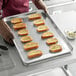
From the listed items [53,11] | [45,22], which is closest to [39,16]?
[45,22]

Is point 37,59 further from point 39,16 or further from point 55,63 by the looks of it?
point 39,16

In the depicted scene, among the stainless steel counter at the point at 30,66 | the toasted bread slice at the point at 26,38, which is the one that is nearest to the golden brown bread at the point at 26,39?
the toasted bread slice at the point at 26,38

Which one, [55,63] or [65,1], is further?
[65,1]

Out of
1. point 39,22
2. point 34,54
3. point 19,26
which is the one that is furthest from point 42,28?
point 34,54

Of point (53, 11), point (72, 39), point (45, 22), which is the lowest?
point (53, 11)

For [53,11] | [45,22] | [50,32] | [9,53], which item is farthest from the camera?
[53,11]

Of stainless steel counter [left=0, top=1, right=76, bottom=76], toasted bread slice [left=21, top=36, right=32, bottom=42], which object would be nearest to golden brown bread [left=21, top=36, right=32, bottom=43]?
toasted bread slice [left=21, top=36, right=32, bottom=42]

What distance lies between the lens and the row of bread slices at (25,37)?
4.88ft

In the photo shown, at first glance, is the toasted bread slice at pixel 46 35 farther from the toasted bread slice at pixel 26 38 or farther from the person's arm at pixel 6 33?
the person's arm at pixel 6 33

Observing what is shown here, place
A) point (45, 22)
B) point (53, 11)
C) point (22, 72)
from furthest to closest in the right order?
point (53, 11) → point (45, 22) → point (22, 72)

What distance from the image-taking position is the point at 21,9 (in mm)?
1905

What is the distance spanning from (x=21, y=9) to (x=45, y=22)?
0.27 m

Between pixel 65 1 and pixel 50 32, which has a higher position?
pixel 50 32

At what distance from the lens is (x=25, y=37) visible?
162 cm
